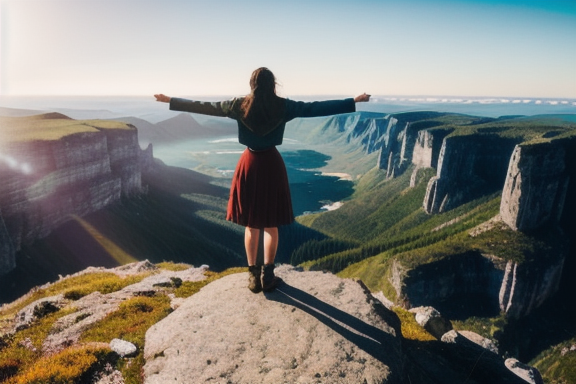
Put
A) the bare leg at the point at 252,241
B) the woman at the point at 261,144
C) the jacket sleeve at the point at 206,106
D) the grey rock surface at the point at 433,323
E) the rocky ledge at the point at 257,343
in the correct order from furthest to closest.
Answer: the grey rock surface at the point at 433,323 < the bare leg at the point at 252,241 < the jacket sleeve at the point at 206,106 < the woman at the point at 261,144 < the rocky ledge at the point at 257,343

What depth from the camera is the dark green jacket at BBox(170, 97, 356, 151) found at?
939 centimetres

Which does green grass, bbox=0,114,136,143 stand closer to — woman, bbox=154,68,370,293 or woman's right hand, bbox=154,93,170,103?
woman's right hand, bbox=154,93,170,103

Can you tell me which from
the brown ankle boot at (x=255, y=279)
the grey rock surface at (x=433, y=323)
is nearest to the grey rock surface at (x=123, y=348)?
the brown ankle boot at (x=255, y=279)

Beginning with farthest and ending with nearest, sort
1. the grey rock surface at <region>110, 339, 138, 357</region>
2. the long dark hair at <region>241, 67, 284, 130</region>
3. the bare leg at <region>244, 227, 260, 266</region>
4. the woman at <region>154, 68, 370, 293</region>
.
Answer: the bare leg at <region>244, 227, 260, 266</region> < the woman at <region>154, 68, 370, 293</region> < the long dark hair at <region>241, 67, 284, 130</region> < the grey rock surface at <region>110, 339, 138, 357</region>

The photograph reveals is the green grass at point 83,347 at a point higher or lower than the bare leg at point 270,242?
lower

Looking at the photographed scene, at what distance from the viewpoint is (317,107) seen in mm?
9367

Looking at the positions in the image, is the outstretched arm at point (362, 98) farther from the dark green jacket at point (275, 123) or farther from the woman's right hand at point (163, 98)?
the woman's right hand at point (163, 98)

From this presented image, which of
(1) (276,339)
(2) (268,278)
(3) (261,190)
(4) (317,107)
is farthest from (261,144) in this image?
(1) (276,339)

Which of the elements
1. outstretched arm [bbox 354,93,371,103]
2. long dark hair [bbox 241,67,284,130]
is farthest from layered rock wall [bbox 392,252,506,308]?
long dark hair [bbox 241,67,284,130]

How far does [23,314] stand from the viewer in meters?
12.9

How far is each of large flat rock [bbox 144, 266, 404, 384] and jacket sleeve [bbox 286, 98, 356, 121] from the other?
5544 millimetres

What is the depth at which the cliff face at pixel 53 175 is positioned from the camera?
80.0m

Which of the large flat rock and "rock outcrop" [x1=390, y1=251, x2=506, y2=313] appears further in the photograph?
"rock outcrop" [x1=390, y1=251, x2=506, y2=313]

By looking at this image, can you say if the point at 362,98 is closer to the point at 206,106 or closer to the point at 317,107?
the point at 317,107
